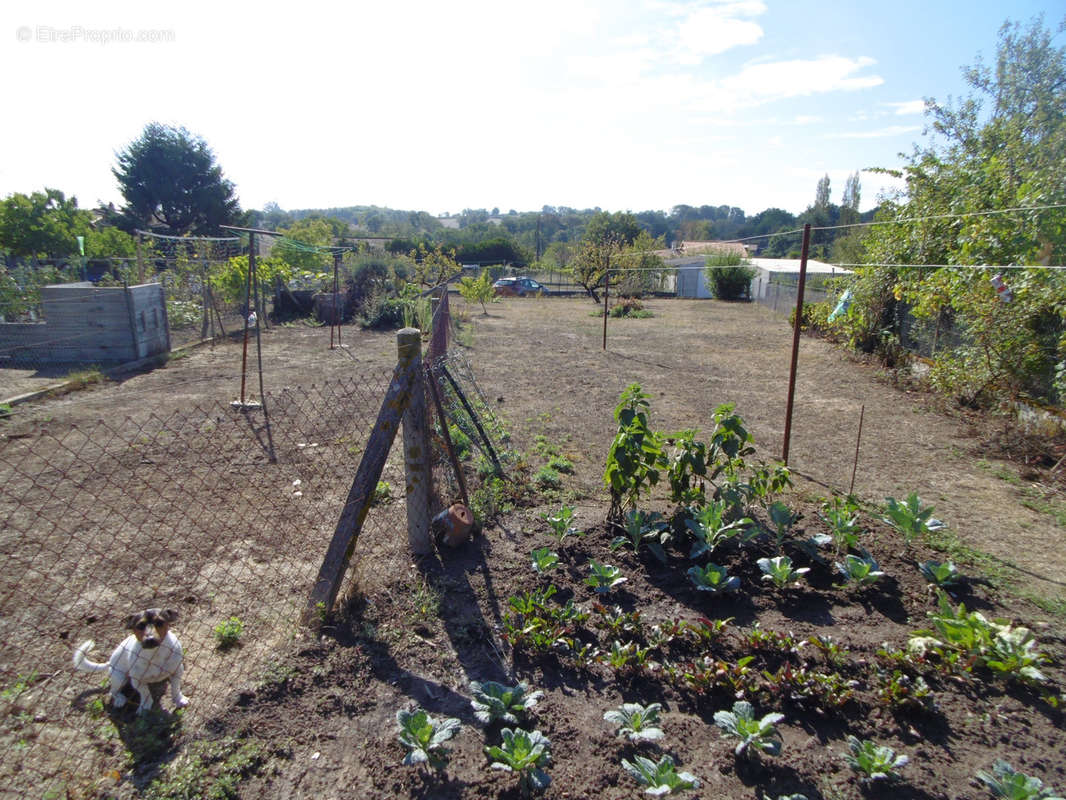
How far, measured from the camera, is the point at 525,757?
2104 mm

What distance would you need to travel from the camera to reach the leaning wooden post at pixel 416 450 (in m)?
3.42

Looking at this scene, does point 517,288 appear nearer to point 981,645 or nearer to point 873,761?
point 981,645

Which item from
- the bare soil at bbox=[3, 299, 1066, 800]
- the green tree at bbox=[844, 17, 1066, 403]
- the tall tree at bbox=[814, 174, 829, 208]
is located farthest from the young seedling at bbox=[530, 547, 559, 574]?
the tall tree at bbox=[814, 174, 829, 208]

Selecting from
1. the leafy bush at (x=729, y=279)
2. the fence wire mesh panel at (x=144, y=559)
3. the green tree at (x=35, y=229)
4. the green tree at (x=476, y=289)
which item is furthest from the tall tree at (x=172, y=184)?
the fence wire mesh panel at (x=144, y=559)

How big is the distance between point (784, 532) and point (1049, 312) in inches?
225

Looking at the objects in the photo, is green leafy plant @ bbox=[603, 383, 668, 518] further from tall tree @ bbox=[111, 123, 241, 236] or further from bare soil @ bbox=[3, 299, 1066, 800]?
tall tree @ bbox=[111, 123, 241, 236]

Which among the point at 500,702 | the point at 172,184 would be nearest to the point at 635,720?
the point at 500,702

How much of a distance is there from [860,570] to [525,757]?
7.24 ft

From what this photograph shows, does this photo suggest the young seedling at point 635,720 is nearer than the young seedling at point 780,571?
Yes

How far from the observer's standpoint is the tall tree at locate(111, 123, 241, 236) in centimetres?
3544

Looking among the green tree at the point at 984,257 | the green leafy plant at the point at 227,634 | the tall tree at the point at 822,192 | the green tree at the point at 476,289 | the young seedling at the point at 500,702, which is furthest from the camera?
the tall tree at the point at 822,192

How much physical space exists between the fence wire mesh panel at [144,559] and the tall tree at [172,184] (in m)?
34.8

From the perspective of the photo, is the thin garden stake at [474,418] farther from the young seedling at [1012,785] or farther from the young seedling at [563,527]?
the young seedling at [1012,785]

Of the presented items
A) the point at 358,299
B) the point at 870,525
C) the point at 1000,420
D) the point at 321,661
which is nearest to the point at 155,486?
the point at 321,661
